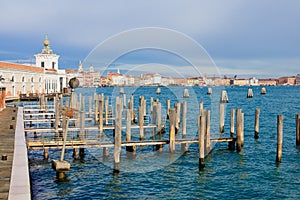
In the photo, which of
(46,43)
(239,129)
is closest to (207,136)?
(239,129)

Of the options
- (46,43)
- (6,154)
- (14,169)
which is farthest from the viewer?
(46,43)

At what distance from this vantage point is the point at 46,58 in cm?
8012

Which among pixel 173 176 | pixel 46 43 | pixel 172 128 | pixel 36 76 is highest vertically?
pixel 46 43

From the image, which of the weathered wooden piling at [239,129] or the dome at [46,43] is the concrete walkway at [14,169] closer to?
the weathered wooden piling at [239,129]

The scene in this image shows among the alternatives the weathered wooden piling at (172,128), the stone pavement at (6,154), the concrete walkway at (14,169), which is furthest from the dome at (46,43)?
the weathered wooden piling at (172,128)

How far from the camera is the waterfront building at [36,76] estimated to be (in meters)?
56.9

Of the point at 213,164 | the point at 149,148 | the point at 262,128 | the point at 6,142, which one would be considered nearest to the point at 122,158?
the point at 149,148

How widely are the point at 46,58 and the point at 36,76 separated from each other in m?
13.5

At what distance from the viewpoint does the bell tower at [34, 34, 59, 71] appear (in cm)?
7981

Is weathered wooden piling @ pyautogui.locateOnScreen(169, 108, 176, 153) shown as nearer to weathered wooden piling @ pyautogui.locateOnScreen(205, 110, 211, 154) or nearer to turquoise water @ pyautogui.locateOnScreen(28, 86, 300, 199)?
turquoise water @ pyautogui.locateOnScreen(28, 86, 300, 199)

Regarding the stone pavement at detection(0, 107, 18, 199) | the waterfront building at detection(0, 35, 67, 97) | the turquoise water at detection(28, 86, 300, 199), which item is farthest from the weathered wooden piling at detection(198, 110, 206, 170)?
the waterfront building at detection(0, 35, 67, 97)

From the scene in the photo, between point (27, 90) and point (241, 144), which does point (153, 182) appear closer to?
point (241, 144)

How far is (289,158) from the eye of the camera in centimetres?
2044

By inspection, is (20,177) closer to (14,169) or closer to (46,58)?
(14,169)
